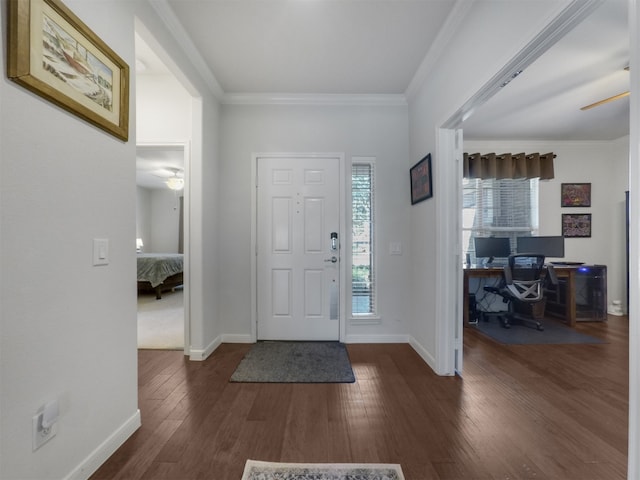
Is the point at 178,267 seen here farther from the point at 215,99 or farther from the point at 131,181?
the point at 131,181

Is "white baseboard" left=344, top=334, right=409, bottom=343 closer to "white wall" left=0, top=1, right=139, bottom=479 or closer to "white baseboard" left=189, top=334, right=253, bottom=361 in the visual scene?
"white baseboard" left=189, top=334, right=253, bottom=361

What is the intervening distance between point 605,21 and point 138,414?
13.8 feet

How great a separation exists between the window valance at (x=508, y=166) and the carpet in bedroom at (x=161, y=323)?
4548 millimetres

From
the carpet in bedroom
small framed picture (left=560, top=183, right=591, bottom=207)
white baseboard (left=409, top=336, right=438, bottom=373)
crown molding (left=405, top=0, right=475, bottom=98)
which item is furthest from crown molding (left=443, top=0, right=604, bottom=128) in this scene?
small framed picture (left=560, top=183, right=591, bottom=207)

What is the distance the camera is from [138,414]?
5.36 ft

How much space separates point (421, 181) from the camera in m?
2.57

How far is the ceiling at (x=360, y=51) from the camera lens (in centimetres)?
187

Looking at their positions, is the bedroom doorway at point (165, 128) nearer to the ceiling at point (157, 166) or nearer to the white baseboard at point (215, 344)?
the white baseboard at point (215, 344)

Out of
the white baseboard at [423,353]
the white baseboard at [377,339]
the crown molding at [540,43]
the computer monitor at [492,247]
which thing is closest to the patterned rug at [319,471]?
the white baseboard at [423,353]

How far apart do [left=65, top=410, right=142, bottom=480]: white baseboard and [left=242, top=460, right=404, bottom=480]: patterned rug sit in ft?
2.42

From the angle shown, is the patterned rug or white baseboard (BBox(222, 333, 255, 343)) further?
white baseboard (BBox(222, 333, 255, 343))

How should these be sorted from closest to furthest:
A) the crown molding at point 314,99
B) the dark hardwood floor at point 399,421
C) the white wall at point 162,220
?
the dark hardwood floor at point 399,421 < the crown molding at point 314,99 < the white wall at point 162,220

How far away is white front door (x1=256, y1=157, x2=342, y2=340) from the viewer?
296cm

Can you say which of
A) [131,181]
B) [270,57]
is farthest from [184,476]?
[270,57]
